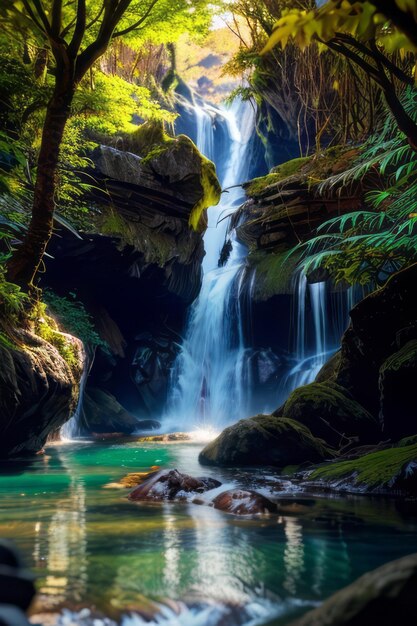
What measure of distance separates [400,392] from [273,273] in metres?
9.76

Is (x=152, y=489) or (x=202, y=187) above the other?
(x=202, y=187)

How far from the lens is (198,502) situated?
4.92 metres

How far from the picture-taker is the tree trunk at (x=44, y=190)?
726 cm

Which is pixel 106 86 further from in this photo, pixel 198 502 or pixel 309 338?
pixel 309 338

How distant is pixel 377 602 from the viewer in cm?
185

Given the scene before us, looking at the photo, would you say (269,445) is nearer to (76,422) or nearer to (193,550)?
(193,550)

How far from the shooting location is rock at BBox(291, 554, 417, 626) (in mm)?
1821

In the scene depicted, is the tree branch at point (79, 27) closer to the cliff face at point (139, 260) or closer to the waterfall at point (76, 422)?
the cliff face at point (139, 260)

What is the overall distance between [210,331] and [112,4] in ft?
39.7

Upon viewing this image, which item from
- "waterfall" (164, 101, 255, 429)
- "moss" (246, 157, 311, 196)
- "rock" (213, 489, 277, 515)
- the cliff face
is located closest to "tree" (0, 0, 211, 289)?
"rock" (213, 489, 277, 515)

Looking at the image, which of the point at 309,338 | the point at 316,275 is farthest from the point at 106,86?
the point at 309,338

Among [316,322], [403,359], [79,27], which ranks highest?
[79,27]

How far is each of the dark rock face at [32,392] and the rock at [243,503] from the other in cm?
378

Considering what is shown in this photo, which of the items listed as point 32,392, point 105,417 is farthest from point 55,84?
point 105,417
